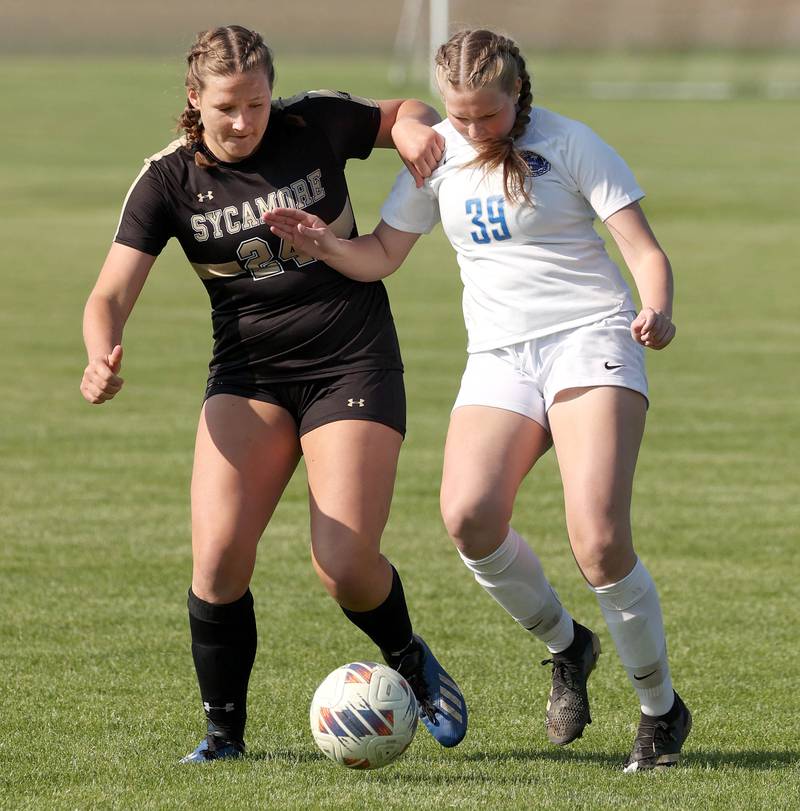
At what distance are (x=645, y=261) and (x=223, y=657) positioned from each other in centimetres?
200

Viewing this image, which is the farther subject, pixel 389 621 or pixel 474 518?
pixel 389 621

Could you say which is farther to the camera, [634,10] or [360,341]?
[634,10]

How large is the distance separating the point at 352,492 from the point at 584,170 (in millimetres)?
1350

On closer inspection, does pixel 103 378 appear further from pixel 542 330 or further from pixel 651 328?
pixel 651 328

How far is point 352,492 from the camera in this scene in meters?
5.50

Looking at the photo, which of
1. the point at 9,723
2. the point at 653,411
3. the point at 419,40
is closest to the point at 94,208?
the point at 653,411

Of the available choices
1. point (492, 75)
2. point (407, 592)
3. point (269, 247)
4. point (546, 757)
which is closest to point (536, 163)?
point (492, 75)

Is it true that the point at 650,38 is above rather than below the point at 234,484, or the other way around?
below

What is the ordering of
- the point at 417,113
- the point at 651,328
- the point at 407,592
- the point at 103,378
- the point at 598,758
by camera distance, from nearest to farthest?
the point at 651,328 → the point at 103,378 → the point at 598,758 → the point at 417,113 → the point at 407,592

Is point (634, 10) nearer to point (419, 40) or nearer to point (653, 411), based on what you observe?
point (419, 40)

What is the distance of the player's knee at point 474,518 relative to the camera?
5453mm

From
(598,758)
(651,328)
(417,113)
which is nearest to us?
(651,328)

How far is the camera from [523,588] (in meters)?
5.75

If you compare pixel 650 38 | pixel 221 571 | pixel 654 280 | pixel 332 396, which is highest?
pixel 654 280
